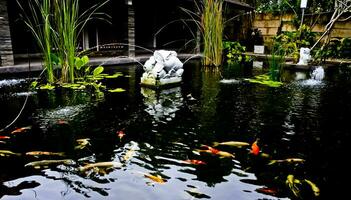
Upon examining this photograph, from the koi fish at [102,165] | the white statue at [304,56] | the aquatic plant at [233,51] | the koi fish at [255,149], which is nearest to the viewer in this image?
the koi fish at [102,165]

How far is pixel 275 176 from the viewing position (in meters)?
2.06

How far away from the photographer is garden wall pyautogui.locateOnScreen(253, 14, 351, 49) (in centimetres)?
1016

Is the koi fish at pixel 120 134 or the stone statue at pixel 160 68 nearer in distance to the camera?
the koi fish at pixel 120 134

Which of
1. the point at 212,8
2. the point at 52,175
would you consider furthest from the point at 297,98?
the point at 52,175

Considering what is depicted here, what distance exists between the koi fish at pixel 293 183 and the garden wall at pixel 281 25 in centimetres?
985

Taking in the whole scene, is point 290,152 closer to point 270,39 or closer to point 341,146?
point 341,146

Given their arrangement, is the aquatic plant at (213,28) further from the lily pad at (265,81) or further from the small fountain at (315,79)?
the small fountain at (315,79)

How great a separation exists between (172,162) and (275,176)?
2.41ft

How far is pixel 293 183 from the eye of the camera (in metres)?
1.96

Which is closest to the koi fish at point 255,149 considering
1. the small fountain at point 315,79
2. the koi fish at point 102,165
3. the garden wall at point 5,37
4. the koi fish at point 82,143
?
the koi fish at point 102,165

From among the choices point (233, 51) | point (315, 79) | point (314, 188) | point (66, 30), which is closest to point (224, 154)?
point (314, 188)

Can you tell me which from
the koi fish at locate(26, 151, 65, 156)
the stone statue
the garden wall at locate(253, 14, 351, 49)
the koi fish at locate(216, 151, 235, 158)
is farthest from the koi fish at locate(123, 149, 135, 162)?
the garden wall at locate(253, 14, 351, 49)

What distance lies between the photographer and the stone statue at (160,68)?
15.9ft

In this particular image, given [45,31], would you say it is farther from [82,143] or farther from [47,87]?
[82,143]
